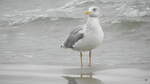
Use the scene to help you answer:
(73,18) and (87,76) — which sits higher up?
(73,18)

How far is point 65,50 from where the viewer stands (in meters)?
11.0

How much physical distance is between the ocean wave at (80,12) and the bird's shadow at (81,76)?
644cm

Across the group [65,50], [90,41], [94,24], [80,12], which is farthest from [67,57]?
[80,12]

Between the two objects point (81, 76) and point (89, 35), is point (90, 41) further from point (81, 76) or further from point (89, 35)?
point (81, 76)

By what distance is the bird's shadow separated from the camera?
24.9 ft

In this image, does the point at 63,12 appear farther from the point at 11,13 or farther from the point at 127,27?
the point at 127,27

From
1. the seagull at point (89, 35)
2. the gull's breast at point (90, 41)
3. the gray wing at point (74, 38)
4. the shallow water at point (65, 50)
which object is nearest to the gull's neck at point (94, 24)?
the seagull at point (89, 35)

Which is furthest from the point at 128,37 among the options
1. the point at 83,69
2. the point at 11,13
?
the point at 11,13

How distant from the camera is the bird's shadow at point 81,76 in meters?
7.58

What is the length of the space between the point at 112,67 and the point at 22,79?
1.90 meters

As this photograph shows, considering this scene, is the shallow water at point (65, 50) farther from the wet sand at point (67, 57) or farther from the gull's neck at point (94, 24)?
the gull's neck at point (94, 24)

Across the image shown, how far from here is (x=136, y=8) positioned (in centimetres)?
1555

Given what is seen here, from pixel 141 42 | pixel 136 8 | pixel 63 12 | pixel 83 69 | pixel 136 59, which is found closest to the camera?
pixel 83 69

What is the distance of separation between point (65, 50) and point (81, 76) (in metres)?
3.00
